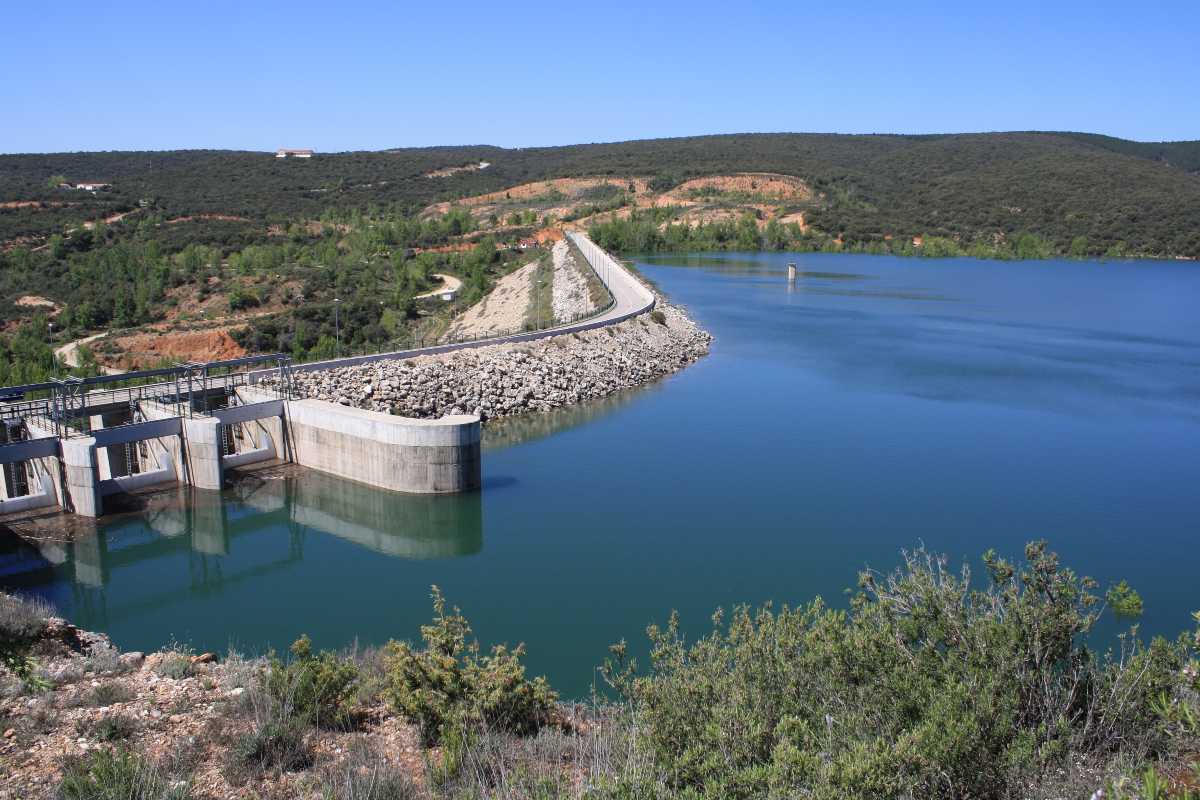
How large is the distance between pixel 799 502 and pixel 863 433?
7.41 m

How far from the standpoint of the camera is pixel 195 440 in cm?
2408

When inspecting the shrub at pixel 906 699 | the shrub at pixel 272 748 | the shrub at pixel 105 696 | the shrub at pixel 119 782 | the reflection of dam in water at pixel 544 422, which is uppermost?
the shrub at pixel 906 699

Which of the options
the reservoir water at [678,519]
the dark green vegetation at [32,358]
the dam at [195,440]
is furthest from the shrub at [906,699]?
the dark green vegetation at [32,358]

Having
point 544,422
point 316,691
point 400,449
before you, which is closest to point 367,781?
point 316,691

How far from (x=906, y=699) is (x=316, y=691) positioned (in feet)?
19.1

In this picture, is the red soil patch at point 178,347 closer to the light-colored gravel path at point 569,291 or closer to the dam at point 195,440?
the light-colored gravel path at point 569,291

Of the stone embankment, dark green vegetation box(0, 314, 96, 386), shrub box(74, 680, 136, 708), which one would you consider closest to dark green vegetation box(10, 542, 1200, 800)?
shrub box(74, 680, 136, 708)

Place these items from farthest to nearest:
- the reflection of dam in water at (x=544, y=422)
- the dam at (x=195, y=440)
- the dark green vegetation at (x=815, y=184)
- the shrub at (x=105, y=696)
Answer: the dark green vegetation at (x=815, y=184), the reflection of dam in water at (x=544, y=422), the dam at (x=195, y=440), the shrub at (x=105, y=696)

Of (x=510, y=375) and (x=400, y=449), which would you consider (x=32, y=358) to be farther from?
(x=400, y=449)

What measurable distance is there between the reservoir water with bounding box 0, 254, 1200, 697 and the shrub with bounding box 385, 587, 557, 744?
4.26 m

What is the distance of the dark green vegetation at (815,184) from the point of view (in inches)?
3829

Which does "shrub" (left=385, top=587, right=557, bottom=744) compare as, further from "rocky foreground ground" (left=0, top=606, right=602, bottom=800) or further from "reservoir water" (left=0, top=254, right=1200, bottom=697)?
"reservoir water" (left=0, top=254, right=1200, bottom=697)

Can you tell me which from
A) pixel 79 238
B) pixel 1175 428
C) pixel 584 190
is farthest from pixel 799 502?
pixel 584 190

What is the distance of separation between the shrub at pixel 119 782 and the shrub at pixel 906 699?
3837 mm
